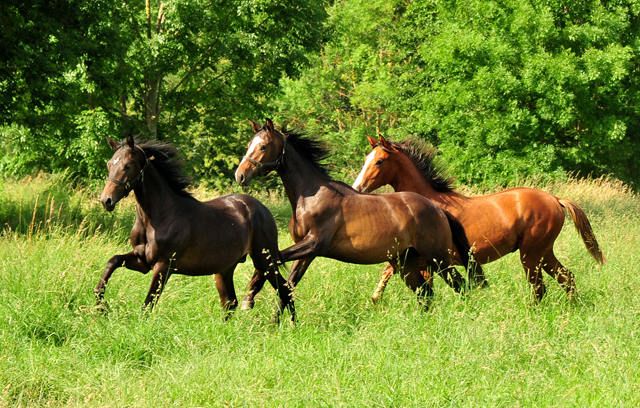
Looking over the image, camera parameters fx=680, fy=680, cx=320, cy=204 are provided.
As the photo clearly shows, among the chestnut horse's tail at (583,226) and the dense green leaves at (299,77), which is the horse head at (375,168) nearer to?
the chestnut horse's tail at (583,226)

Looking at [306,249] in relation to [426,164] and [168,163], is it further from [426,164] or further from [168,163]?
[426,164]

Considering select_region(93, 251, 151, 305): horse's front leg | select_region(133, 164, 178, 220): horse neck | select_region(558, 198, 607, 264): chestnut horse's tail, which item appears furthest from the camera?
select_region(558, 198, 607, 264): chestnut horse's tail

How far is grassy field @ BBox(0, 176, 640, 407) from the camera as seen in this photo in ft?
14.9

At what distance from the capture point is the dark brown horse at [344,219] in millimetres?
6777

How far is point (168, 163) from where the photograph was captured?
6.77 m

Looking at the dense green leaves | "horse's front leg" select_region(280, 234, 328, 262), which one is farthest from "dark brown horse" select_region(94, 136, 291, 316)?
the dense green leaves

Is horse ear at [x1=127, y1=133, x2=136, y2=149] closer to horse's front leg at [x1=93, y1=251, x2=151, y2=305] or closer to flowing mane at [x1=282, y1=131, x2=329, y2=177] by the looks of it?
horse's front leg at [x1=93, y1=251, x2=151, y2=305]

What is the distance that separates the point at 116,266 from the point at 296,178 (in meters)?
1.99

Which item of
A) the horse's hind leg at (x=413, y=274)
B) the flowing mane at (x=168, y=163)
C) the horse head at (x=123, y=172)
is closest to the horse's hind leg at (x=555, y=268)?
the horse's hind leg at (x=413, y=274)

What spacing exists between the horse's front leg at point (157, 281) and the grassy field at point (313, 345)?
124 millimetres

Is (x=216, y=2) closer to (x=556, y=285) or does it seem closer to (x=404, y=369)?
(x=556, y=285)

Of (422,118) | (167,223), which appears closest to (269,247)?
(167,223)

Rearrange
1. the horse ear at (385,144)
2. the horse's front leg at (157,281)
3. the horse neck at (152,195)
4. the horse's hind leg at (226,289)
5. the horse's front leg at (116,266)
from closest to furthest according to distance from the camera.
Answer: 1. the horse's front leg at (116,266)
2. the horse's front leg at (157,281)
3. the horse neck at (152,195)
4. the horse's hind leg at (226,289)
5. the horse ear at (385,144)

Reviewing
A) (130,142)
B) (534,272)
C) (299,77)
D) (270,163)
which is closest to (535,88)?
(299,77)
